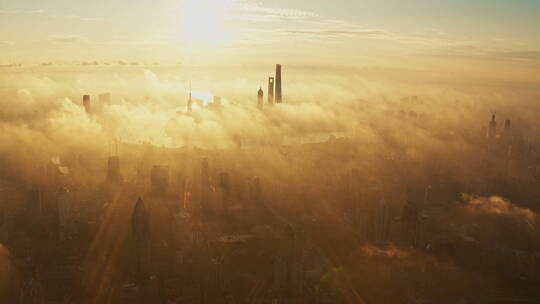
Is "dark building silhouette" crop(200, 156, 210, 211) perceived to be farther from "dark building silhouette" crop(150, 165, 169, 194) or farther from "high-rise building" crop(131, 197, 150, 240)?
"high-rise building" crop(131, 197, 150, 240)

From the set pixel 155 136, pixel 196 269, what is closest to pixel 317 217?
pixel 196 269

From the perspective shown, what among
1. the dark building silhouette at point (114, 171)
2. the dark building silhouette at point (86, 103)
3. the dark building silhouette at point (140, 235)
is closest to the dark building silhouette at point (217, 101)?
the dark building silhouette at point (86, 103)

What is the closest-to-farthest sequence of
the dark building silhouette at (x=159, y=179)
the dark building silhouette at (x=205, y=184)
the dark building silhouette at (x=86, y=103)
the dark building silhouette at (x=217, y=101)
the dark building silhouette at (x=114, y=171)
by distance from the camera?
the dark building silhouette at (x=205, y=184)
the dark building silhouette at (x=159, y=179)
the dark building silhouette at (x=114, y=171)
the dark building silhouette at (x=86, y=103)
the dark building silhouette at (x=217, y=101)

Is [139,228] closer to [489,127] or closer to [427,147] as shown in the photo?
[427,147]

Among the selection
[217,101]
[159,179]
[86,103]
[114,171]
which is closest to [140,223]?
[159,179]

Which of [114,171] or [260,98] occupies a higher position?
[260,98]

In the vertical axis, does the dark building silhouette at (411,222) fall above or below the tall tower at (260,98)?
below

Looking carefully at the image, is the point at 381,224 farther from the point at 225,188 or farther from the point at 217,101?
the point at 217,101

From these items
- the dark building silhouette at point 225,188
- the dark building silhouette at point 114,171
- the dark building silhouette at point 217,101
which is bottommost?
the dark building silhouette at point 225,188

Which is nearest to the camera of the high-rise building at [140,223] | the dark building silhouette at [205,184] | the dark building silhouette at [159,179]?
the high-rise building at [140,223]

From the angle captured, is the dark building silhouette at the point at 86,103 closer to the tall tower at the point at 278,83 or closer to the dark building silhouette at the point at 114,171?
the dark building silhouette at the point at 114,171
